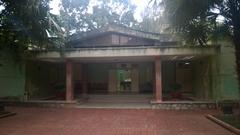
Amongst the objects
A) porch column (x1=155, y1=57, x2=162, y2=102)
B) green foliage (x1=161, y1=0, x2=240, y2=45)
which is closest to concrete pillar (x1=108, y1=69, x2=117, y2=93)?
porch column (x1=155, y1=57, x2=162, y2=102)

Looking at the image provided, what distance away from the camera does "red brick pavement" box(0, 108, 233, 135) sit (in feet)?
32.8

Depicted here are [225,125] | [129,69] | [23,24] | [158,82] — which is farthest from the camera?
[129,69]

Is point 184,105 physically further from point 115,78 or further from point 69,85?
point 115,78

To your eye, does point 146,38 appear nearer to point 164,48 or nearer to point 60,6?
point 164,48

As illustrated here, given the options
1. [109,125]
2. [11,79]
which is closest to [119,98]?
[11,79]

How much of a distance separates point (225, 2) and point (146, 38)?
32.6 feet

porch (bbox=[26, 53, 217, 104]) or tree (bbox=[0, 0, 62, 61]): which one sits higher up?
tree (bbox=[0, 0, 62, 61])

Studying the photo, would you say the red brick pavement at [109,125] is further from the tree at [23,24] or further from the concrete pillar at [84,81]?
the concrete pillar at [84,81]

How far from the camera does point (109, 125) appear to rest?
37.2 feet

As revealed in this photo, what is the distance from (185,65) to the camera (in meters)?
22.5

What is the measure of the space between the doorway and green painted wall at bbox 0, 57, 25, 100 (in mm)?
7600

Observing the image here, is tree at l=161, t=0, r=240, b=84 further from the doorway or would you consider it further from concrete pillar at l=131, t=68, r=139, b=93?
the doorway

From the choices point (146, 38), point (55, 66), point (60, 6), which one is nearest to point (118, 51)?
point (146, 38)

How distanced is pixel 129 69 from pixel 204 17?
490 inches
